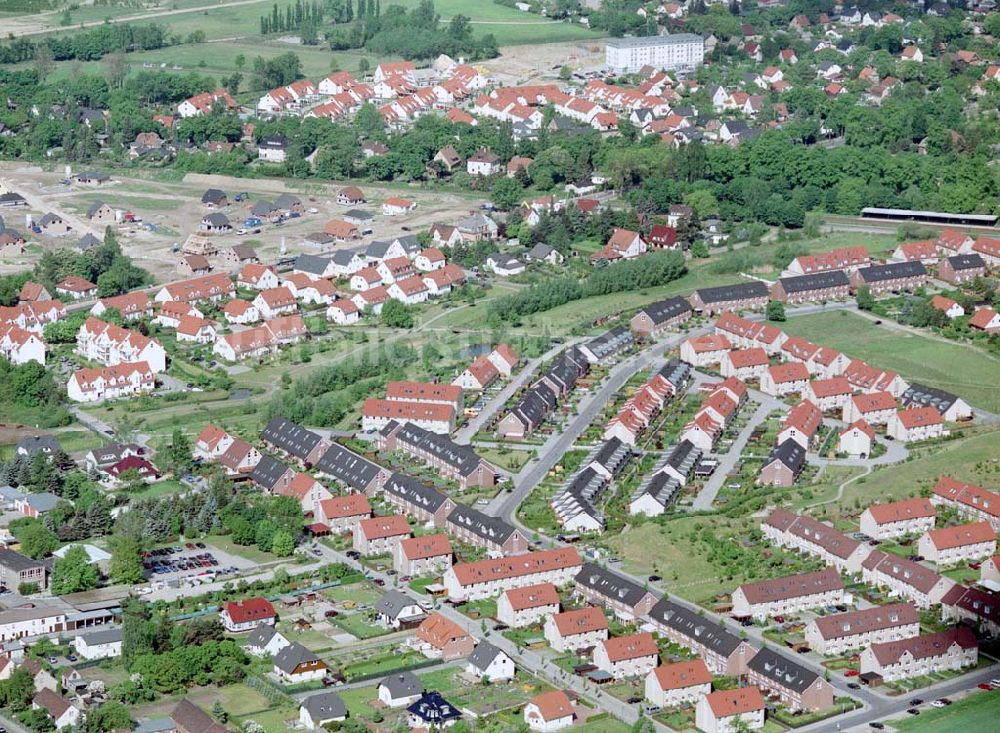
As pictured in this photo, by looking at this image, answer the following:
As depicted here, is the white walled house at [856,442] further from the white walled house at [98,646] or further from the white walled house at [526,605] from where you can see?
the white walled house at [98,646]

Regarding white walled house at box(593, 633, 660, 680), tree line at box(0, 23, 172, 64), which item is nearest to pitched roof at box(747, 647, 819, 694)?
white walled house at box(593, 633, 660, 680)

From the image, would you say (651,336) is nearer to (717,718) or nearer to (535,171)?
(535,171)

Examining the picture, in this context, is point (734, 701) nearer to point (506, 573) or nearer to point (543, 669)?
point (543, 669)

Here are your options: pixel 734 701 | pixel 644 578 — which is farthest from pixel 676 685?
pixel 644 578

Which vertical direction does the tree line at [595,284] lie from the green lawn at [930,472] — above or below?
below

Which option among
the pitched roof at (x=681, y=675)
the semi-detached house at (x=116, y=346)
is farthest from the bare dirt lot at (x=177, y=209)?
the pitched roof at (x=681, y=675)

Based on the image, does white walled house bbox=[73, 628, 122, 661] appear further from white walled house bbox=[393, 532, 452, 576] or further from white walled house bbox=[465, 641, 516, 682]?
white walled house bbox=[465, 641, 516, 682]

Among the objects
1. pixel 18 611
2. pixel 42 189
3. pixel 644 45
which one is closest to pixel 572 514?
pixel 18 611
